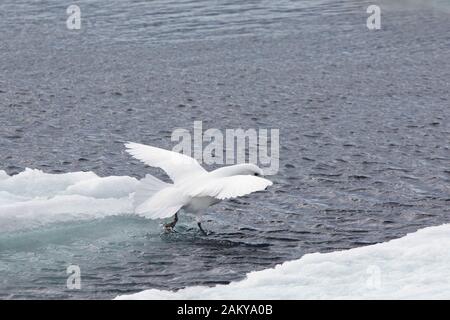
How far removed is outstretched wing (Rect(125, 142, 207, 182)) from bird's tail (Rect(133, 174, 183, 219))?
0.50m

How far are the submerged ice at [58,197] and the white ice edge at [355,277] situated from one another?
3.55 metres

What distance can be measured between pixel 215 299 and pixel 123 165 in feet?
26.2

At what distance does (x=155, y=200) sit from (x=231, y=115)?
358 inches

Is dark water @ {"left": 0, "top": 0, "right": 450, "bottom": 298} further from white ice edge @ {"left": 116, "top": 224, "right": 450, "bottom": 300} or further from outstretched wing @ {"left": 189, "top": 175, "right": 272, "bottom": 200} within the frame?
outstretched wing @ {"left": 189, "top": 175, "right": 272, "bottom": 200}

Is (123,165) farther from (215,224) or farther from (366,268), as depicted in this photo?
(366,268)

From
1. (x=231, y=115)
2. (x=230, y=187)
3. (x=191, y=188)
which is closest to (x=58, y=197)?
(x=191, y=188)

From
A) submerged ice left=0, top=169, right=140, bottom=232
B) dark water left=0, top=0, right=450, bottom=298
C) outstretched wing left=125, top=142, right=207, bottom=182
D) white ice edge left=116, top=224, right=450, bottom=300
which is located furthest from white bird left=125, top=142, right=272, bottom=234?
white ice edge left=116, top=224, right=450, bottom=300

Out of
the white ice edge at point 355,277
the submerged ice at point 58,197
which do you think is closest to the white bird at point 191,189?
the submerged ice at point 58,197

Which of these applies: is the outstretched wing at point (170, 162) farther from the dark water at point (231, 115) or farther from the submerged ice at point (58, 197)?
the dark water at point (231, 115)

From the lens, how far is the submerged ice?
18.3 m

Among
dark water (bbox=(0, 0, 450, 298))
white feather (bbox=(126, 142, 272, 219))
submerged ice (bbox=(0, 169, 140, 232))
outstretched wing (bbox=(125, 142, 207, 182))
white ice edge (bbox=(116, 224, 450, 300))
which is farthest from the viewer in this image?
outstretched wing (bbox=(125, 142, 207, 182))

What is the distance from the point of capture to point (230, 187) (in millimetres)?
17031

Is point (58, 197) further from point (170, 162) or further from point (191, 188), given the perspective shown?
point (191, 188)
